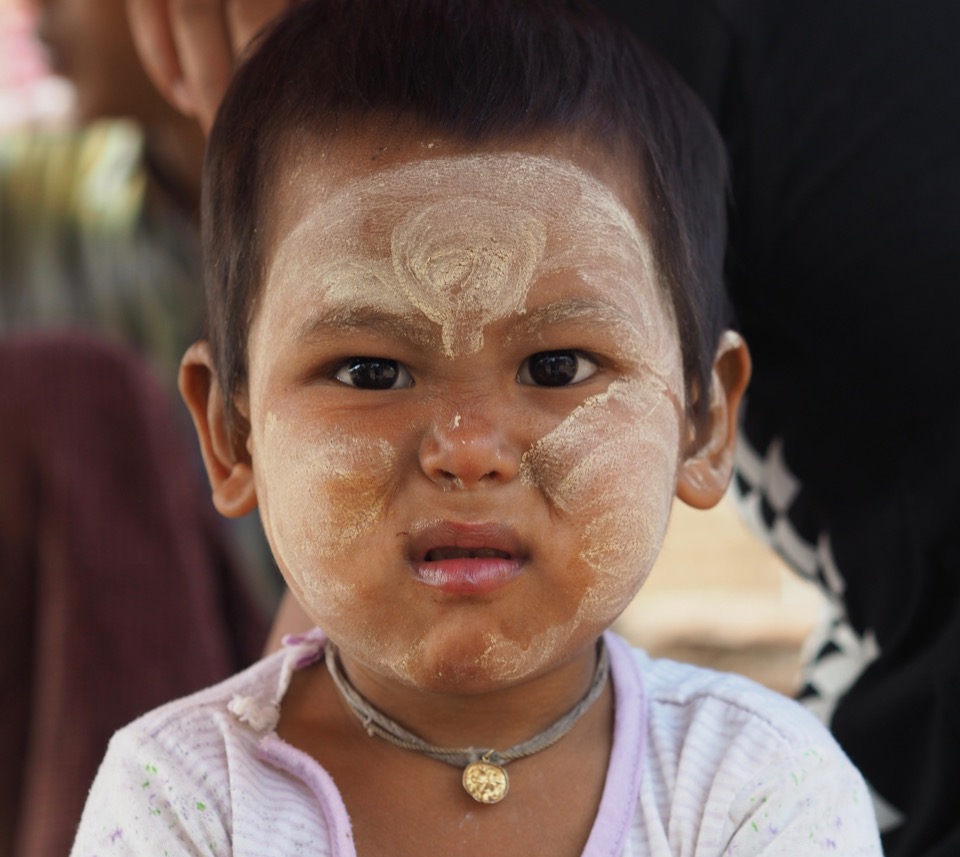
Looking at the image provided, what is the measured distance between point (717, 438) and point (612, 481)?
24cm

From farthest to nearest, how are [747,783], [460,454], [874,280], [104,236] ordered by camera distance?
[104,236], [874,280], [747,783], [460,454]

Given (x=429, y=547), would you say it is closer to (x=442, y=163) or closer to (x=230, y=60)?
(x=442, y=163)

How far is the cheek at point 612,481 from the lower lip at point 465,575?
0.24ft

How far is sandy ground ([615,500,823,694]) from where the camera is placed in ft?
13.6

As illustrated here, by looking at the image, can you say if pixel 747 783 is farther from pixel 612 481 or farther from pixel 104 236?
pixel 104 236

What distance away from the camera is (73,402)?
1876 millimetres

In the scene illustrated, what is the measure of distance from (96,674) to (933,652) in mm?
1049

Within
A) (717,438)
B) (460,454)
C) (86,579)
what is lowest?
(86,579)

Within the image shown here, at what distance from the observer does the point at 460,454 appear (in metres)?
1.00

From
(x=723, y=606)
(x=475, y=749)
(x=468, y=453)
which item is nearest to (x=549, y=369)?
(x=468, y=453)

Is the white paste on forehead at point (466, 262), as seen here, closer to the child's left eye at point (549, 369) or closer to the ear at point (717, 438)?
the child's left eye at point (549, 369)

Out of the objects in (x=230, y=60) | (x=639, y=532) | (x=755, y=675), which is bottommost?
(x=755, y=675)

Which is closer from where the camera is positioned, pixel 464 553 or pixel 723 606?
pixel 464 553

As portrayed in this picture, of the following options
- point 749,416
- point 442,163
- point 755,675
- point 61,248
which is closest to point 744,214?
point 749,416
